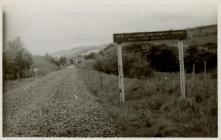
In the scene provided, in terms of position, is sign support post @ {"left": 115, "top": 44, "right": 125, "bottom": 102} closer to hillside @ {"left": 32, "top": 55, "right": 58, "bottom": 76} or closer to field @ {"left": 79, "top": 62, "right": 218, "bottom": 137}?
field @ {"left": 79, "top": 62, "right": 218, "bottom": 137}

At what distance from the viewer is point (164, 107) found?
656 cm

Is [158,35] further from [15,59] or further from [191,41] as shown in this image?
[15,59]

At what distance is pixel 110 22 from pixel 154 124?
6.73 ft

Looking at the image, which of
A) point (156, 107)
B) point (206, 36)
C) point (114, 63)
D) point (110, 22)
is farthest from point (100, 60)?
point (206, 36)

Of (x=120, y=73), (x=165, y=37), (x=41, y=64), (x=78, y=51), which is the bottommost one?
(x=120, y=73)

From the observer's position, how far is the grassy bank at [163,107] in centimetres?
621

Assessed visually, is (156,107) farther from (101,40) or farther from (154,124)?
(101,40)

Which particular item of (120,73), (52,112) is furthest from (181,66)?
(52,112)

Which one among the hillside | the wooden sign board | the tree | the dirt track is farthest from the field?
the tree

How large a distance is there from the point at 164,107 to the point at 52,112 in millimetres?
2037

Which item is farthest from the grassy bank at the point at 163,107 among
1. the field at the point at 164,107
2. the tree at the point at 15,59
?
the tree at the point at 15,59

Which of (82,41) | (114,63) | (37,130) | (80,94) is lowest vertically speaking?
(37,130)

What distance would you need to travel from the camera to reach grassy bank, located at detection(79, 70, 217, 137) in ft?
20.4

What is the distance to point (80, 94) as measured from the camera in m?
7.71
